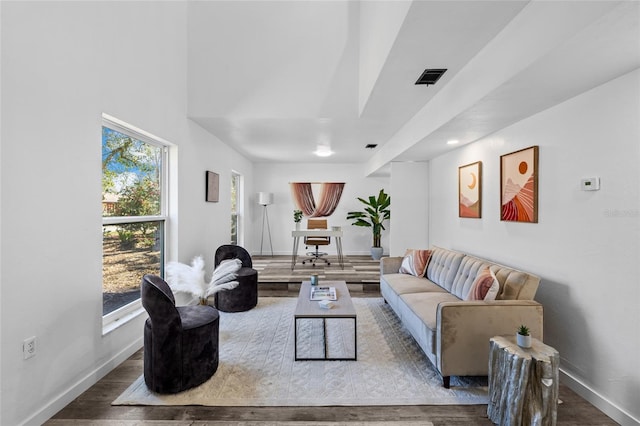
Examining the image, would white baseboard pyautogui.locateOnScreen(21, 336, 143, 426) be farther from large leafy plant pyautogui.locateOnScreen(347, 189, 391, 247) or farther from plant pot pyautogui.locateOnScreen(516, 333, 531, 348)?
large leafy plant pyautogui.locateOnScreen(347, 189, 391, 247)

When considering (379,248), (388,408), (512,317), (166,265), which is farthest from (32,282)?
(379,248)

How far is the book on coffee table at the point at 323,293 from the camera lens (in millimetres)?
3072

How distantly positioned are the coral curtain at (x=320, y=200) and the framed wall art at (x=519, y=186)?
189 inches

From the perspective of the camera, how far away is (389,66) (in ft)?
7.39

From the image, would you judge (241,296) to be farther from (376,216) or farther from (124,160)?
(376,216)

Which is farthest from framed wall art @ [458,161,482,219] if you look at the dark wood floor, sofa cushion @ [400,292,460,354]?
the dark wood floor

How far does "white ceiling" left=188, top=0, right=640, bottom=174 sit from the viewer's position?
1586mm

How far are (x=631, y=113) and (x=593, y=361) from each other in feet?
5.41

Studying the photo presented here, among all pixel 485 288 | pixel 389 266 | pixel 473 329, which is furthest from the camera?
pixel 389 266

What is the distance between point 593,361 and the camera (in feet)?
6.90

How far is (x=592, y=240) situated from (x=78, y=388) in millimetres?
3722

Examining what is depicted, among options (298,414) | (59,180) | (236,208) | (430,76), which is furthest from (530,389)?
(236,208)

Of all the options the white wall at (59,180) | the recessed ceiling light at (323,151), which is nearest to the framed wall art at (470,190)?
the recessed ceiling light at (323,151)

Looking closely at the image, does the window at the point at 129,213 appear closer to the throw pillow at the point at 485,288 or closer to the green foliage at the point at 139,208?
the green foliage at the point at 139,208
